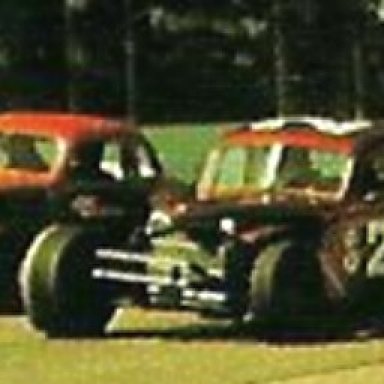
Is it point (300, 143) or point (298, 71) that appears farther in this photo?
point (298, 71)

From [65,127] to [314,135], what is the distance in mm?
2473

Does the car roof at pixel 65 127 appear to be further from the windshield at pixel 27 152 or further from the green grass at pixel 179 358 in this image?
the green grass at pixel 179 358

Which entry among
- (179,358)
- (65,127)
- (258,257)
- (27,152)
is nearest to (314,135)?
(258,257)

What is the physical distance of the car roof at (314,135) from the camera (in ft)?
52.6

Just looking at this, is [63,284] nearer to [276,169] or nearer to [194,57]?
[276,169]

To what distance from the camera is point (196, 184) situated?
17.2 metres

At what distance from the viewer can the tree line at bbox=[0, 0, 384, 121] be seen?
111 ft

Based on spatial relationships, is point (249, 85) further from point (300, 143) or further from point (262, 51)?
point (300, 143)

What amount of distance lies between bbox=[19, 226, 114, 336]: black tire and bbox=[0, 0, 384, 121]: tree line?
1667 cm

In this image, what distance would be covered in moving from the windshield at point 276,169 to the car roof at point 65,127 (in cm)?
120

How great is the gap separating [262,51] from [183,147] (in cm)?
845

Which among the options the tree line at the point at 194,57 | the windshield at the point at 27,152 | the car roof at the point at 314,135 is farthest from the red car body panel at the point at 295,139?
the tree line at the point at 194,57

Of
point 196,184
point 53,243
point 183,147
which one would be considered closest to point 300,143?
point 196,184

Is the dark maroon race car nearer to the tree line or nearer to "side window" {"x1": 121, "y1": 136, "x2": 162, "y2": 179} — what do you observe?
"side window" {"x1": 121, "y1": 136, "x2": 162, "y2": 179}
